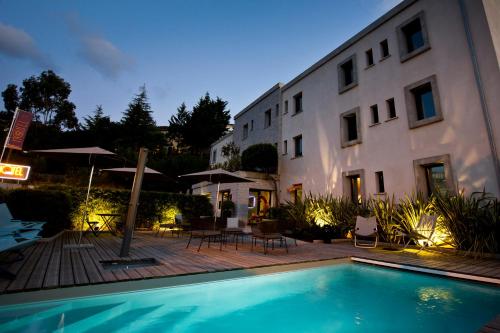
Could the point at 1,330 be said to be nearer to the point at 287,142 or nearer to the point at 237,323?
the point at 237,323

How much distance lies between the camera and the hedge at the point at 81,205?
23.1 feet

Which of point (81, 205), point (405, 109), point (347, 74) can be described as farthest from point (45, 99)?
point (405, 109)

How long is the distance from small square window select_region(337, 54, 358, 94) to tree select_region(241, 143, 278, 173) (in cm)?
551

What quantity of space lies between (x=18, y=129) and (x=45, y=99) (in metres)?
23.6

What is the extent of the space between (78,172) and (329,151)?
21630 mm

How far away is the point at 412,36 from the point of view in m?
10.1

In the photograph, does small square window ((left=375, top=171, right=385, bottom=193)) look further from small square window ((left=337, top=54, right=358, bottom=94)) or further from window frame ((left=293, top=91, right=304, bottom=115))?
window frame ((left=293, top=91, right=304, bottom=115))

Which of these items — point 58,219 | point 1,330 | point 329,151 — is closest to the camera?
point 1,330

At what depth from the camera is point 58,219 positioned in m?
7.56

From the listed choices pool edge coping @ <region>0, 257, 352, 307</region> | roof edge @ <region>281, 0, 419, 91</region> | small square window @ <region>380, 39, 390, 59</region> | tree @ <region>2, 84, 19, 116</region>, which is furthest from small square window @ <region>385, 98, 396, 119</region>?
tree @ <region>2, 84, 19, 116</region>

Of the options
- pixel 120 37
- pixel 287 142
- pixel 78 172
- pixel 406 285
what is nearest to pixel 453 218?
pixel 406 285

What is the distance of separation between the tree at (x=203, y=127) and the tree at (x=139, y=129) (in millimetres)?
4208

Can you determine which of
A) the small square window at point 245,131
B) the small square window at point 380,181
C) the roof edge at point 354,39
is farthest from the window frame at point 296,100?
the small square window at point 380,181

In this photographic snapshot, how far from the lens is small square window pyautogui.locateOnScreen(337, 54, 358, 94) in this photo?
1181cm
